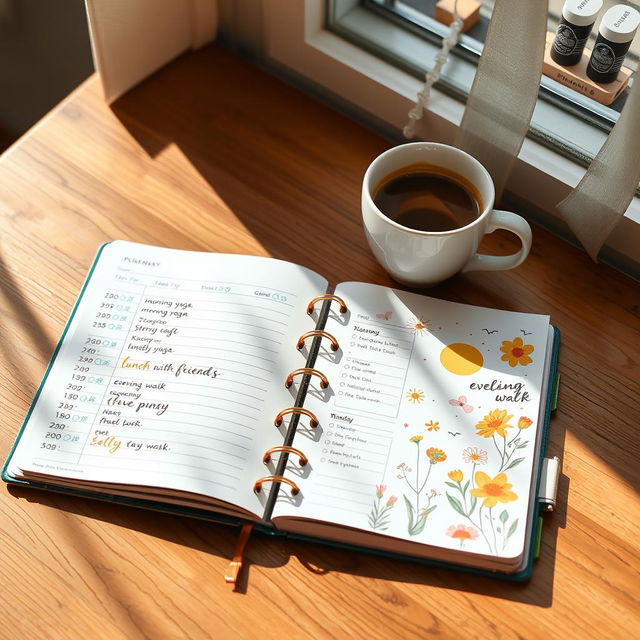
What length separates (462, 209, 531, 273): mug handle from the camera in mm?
844

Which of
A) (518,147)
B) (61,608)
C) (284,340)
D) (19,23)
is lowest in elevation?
(19,23)

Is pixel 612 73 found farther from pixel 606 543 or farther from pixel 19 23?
pixel 19 23

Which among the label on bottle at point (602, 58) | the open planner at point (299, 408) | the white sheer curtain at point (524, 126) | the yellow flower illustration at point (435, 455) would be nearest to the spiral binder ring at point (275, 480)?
the open planner at point (299, 408)

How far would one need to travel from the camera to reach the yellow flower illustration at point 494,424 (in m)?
0.80

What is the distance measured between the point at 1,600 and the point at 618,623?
55 centimetres

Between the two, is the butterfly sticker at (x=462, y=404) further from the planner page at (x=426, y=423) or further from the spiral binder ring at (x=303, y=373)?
the spiral binder ring at (x=303, y=373)

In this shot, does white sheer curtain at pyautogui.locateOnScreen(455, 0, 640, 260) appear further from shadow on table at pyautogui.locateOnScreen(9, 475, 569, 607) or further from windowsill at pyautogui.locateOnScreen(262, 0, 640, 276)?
shadow on table at pyautogui.locateOnScreen(9, 475, 569, 607)

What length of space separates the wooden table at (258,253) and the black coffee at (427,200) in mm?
86

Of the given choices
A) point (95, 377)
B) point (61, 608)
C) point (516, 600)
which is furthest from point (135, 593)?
point (516, 600)

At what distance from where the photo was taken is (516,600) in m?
0.74

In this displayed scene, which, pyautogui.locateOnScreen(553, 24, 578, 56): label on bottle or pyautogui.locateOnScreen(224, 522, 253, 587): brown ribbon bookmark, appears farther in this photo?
pyautogui.locateOnScreen(553, 24, 578, 56): label on bottle

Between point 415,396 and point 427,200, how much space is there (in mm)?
208

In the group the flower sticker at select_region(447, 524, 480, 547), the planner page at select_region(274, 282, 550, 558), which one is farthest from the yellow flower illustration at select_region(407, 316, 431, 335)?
the flower sticker at select_region(447, 524, 480, 547)

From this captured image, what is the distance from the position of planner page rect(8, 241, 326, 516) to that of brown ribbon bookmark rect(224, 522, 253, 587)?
0.02 metres
